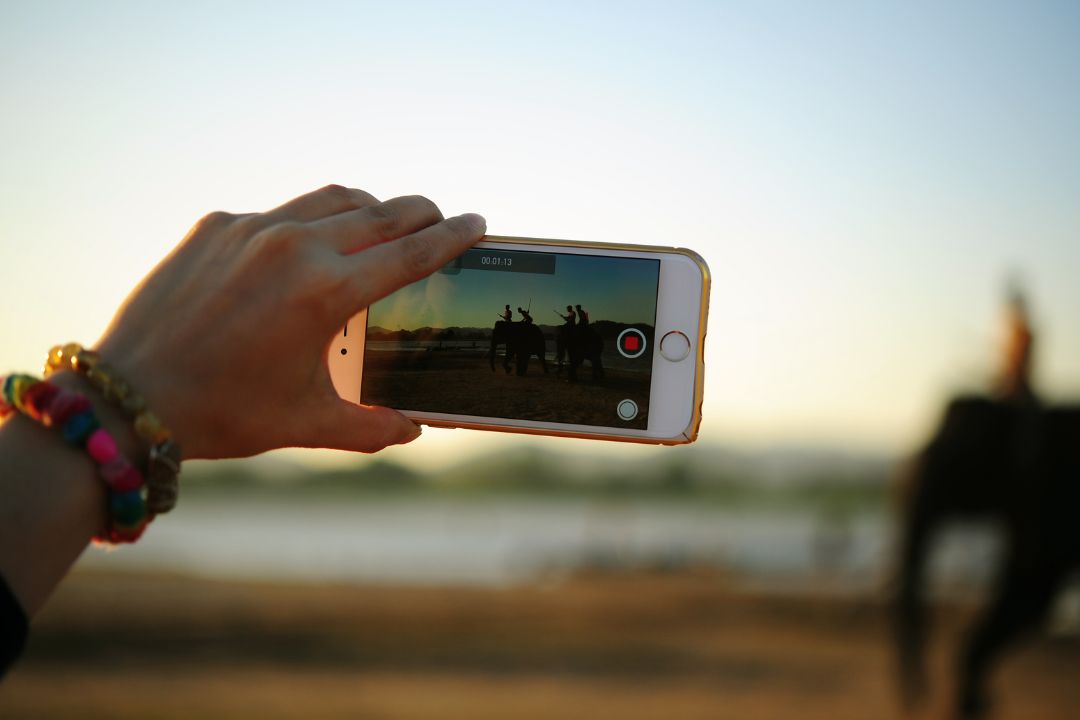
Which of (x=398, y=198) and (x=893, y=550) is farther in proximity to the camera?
(x=893, y=550)

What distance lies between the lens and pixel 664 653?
12.0 meters

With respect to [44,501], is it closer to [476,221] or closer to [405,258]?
[405,258]

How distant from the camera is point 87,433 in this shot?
29.9 inches

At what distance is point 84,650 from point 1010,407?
10424mm

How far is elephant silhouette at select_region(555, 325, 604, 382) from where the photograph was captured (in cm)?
152

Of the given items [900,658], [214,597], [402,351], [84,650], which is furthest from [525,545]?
[402,351]

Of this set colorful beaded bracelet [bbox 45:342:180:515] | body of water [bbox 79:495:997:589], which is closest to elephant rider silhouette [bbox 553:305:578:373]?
colorful beaded bracelet [bbox 45:342:180:515]

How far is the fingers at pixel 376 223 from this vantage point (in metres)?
0.98

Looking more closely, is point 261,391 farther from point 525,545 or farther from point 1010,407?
point 525,545

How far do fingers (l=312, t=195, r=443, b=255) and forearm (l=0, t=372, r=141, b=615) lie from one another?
0.29 m

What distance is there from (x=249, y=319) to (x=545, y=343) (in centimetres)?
70

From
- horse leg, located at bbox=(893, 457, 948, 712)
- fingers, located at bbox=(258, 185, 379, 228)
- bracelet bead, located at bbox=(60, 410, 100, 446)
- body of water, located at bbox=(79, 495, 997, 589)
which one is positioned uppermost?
fingers, located at bbox=(258, 185, 379, 228)

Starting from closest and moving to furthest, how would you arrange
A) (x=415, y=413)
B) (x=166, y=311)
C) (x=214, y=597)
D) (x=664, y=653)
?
(x=166, y=311) < (x=415, y=413) < (x=664, y=653) < (x=214, y=597)

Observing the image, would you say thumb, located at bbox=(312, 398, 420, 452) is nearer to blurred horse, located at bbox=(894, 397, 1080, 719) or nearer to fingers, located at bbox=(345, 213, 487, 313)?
fingers, located at bbox=(345, 213, 487, 313)
